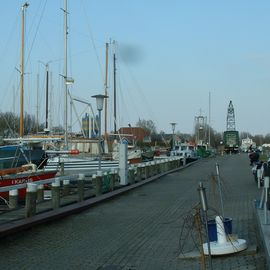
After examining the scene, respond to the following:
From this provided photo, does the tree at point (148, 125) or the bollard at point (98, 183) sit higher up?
the tree at point (148, 125)

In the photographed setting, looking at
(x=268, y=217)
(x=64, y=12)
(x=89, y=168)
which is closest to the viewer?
(x=268, y=217)

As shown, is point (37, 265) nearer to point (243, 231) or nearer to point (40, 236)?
point (40, 236)

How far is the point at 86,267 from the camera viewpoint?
8172 millimetres

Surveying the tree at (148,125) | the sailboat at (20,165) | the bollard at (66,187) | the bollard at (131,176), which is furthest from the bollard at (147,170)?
the tree at (148,125)

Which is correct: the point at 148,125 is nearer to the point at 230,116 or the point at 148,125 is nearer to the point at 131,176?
the point at 230,116

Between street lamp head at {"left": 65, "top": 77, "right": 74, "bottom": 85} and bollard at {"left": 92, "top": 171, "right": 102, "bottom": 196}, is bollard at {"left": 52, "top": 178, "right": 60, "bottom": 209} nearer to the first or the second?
bollard at {"left": 92, "top": 171, "right": 102, "bottom": 196}

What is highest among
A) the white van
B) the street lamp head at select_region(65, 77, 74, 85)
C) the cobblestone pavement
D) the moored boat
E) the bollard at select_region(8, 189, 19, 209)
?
the street lamp head at select_region(65, 77, 74, 85)

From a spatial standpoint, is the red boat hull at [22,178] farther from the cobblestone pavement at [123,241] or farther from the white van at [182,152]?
the white van at [182,152]

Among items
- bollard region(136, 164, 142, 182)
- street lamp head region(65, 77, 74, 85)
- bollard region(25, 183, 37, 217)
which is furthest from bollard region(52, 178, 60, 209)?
street lamp head region(65, 77, 74, 85)

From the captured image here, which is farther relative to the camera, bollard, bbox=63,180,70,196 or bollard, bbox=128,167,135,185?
bollard, bbox=128,167,135,185

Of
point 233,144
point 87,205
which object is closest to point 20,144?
point 87,205

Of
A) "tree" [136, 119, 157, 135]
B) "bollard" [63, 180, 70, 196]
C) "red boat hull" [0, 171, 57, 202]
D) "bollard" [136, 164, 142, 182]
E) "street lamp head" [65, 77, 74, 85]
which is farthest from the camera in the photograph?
"tree" [136, 119, 157, 135]

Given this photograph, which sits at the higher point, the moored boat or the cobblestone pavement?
the moored boat

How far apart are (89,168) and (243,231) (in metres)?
18.4
